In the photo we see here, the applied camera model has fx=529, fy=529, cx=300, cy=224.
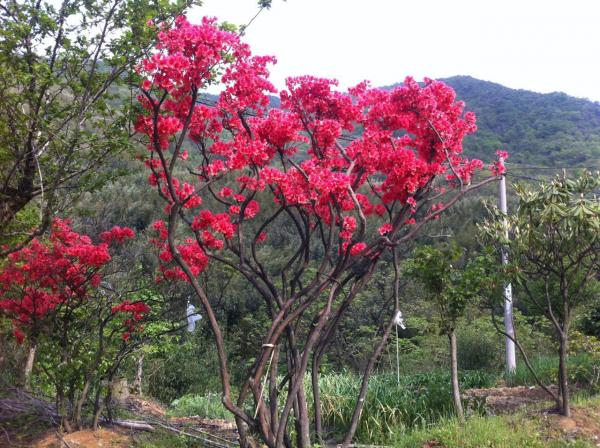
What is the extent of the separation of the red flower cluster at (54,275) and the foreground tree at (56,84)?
0.24 metres

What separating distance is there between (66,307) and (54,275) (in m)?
0.33

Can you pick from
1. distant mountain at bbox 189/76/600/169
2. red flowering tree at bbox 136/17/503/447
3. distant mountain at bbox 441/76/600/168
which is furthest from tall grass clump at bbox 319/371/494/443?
distant mountain at bbox 189/76/600/169

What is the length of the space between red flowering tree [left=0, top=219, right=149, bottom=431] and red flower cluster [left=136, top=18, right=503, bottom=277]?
1569 millimetres

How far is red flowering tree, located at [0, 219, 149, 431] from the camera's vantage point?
4.86 meters

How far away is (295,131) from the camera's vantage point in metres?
3.61

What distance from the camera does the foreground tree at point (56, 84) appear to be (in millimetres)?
4590

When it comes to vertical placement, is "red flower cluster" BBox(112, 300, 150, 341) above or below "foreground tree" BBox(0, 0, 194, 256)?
below

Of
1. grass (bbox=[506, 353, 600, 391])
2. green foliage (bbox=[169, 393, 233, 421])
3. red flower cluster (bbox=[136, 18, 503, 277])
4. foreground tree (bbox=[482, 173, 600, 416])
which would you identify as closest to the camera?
red flower cluster (bbox=[136, 18, 503, 277])

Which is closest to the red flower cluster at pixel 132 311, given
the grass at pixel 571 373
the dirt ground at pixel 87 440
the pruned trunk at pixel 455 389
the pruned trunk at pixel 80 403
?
the pruned trunk at pixel 80 403

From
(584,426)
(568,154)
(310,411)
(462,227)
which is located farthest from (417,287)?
(568,154)

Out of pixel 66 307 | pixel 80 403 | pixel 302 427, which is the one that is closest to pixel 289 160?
pixel 302 427

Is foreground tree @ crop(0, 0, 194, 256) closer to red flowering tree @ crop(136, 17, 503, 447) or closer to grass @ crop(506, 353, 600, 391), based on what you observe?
red flowering tree @ crop(136, 17, 503, 447)

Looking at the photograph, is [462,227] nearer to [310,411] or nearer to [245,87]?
[310,411]

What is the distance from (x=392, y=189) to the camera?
157 inches
